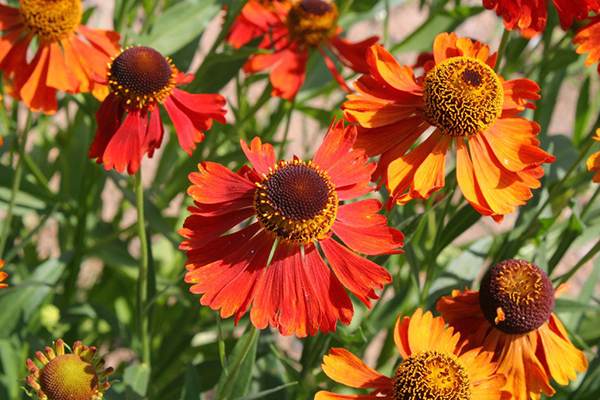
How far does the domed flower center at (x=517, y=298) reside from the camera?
3.25 feet

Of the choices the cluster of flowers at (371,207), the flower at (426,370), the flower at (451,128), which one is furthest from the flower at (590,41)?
the flower at (426,370)

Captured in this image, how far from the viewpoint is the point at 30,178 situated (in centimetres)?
166

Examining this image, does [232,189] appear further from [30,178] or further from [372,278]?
[30,178]

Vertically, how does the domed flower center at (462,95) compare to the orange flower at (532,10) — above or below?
below

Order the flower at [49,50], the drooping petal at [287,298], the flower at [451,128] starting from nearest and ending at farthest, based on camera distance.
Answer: the drooping petal at [287,298], the flower at [451,128], the flower at [49,50]

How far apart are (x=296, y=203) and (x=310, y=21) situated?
86cm

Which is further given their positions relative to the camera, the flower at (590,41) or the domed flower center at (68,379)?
the flower at (590,41)

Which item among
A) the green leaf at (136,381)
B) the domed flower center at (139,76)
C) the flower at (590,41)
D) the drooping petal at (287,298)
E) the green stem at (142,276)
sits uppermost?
the flower at (590,41)

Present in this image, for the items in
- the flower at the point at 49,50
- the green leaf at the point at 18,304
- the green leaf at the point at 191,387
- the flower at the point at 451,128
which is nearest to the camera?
the flower at the point at 451,128

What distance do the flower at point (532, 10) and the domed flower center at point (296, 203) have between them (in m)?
0.36

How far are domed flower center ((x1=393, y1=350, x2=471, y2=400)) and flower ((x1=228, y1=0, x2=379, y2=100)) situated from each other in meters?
0.76

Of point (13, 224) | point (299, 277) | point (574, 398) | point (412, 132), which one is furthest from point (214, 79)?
point (574, 398)

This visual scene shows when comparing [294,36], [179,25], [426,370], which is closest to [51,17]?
[179,25]

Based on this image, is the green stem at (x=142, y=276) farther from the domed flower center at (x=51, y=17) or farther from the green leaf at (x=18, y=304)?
the domed flower center at (x=51, y=17)
